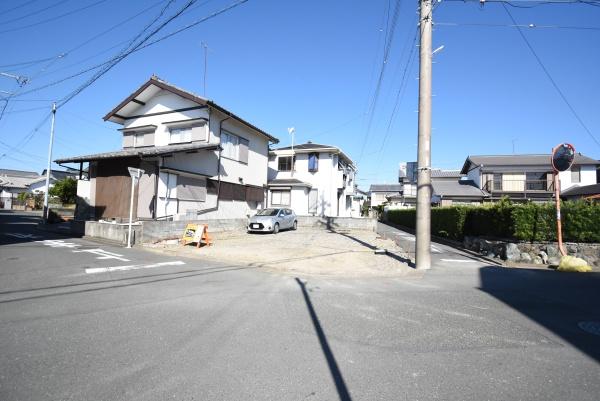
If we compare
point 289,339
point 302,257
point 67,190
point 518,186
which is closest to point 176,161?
point 302,257

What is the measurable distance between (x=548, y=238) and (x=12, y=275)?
14640 mm

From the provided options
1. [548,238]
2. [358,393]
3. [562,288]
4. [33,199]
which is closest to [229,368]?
[358,393]

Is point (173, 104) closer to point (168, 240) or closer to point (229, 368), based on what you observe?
point (168, 240)

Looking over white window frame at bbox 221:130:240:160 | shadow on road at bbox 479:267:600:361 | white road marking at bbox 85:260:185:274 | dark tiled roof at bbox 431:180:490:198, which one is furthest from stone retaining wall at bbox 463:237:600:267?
dark tiled roof at bbox 431:180:490:198

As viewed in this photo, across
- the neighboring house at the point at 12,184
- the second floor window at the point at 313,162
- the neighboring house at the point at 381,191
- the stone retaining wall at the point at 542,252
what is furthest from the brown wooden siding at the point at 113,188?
the neighboring house at the point at 381,191

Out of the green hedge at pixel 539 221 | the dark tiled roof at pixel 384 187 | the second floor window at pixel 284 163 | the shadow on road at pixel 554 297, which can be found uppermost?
the dark tiled roof at pixel 384 187

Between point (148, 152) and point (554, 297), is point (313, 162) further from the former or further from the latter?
point (554, 297)

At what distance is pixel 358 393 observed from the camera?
267 centimetres

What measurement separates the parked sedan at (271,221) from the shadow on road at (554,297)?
1102 cm

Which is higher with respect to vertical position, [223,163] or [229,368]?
[223,163]

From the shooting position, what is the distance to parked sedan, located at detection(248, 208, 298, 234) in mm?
17422

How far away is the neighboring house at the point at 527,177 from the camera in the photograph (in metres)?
32.1

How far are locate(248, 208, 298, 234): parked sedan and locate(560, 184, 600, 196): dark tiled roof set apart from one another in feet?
91.9

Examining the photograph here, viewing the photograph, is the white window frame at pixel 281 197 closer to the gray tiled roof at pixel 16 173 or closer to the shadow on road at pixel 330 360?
the shadow on road at pixel 330 360
